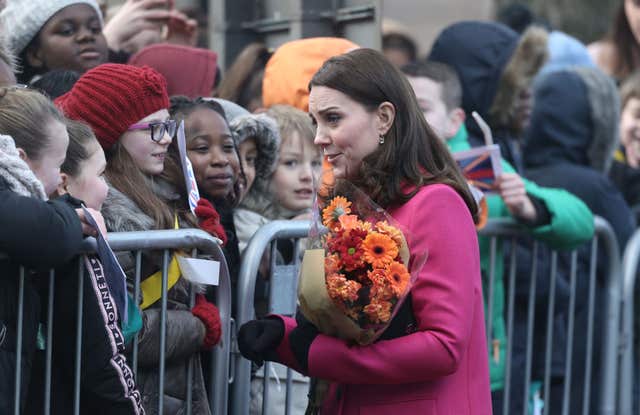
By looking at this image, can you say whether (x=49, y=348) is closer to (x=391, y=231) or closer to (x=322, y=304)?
(x=322, y=304)

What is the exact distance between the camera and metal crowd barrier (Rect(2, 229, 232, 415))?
4043mm

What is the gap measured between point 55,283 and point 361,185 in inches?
39.5

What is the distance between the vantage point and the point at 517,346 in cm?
609

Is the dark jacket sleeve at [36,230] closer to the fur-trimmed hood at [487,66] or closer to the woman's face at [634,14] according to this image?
the fur-trimmed hood at [487,66]

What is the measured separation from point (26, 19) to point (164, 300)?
1.93 metres

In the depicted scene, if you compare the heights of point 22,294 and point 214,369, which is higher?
point 22,294

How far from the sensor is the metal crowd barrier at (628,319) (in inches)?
256

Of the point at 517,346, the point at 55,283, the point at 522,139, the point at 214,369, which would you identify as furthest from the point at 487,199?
the point at 55,283

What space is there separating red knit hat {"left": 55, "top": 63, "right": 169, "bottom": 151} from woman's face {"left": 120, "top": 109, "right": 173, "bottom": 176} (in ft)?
0.11

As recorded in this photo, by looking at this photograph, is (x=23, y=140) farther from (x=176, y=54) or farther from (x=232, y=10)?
(x=232, y=10)

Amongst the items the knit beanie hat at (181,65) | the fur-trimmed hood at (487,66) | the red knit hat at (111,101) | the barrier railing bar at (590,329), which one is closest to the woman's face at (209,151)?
the red knit hat at (111,101)

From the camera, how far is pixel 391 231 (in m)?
3.86

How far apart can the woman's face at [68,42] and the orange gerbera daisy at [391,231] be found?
7.53 ft

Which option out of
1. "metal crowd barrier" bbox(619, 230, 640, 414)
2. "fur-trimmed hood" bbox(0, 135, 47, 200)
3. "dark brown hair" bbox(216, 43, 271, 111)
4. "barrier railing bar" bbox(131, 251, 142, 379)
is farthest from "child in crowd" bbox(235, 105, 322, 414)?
"metal crowd barrier" bbox(619, 230, 640, 414)
